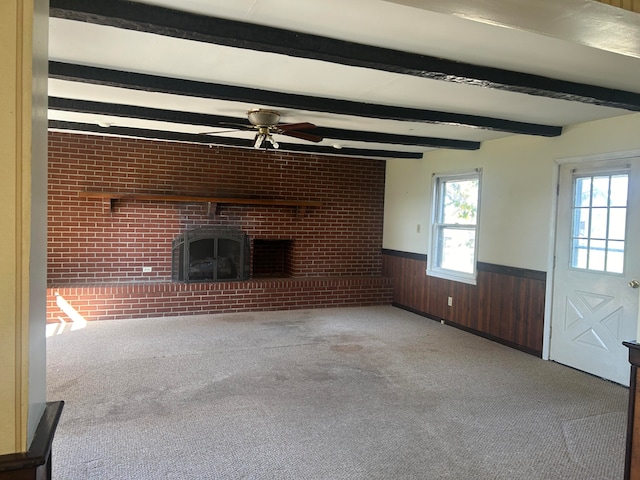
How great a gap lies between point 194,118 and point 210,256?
251cm

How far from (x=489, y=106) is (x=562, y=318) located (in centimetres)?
221

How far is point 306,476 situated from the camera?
239cm

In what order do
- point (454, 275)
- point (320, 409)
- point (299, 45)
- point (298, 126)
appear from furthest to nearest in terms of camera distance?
point (454, 275) → point (298, 126) → point (320, 409) → point (299, 45)

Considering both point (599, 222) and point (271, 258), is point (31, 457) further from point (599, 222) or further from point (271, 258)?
point (271, 258)

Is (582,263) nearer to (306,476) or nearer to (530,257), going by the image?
(530,257)

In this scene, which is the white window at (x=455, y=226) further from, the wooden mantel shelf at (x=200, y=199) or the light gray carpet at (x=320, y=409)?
the wooden mantel shelf at (x=200, y=199)

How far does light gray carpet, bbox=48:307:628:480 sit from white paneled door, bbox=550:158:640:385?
0.29 m

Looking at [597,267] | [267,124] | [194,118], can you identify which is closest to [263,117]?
[267,124]

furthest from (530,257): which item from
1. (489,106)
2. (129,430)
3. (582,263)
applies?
(129,430)

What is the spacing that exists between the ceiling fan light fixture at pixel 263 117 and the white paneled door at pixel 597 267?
2.86 m

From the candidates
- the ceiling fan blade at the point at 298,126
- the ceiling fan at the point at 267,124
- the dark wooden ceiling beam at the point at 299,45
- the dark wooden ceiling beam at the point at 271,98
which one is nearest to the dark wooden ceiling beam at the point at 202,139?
the ceiling fan at the point at 267,124

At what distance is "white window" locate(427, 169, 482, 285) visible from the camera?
5.67 m

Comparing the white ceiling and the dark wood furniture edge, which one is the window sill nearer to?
the white ceiling

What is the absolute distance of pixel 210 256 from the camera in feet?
20.9
